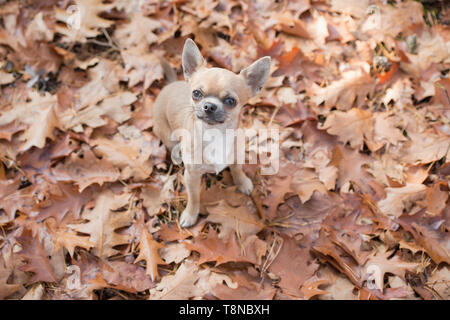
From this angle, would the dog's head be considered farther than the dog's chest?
No

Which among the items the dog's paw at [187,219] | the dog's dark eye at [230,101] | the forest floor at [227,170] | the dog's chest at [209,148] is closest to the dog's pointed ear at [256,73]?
the dog's dark eye at [230,101]

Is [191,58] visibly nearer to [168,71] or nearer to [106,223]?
[168,71]

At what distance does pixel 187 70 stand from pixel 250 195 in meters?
1.19

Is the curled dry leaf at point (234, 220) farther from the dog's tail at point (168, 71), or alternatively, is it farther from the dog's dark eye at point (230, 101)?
the dog's tail at point (168, 71)

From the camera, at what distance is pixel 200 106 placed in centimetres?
212

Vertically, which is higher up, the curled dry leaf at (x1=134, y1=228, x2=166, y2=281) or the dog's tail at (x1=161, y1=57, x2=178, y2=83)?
the dog's tail at (x1=161, y1=57, x2=178, y2=83)

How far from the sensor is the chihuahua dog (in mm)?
2121

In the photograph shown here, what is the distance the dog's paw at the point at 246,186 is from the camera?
2.94 meters

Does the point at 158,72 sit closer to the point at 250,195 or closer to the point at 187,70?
the point at 187,70

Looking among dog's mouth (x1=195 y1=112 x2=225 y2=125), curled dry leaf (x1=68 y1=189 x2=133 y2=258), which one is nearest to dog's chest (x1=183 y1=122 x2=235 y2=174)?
dog's mouth (x1=195 y1=112 x2=225 y2=125)

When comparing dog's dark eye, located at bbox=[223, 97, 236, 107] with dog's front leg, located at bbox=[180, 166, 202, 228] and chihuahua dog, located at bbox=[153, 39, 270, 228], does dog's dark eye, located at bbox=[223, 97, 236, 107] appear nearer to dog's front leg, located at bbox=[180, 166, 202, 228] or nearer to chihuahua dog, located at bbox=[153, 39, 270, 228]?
chihuahua dog, located at bbox=[153, 39, 270, 228]

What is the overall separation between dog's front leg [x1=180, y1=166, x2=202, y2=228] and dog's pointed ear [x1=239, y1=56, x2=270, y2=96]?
28.1 inches
